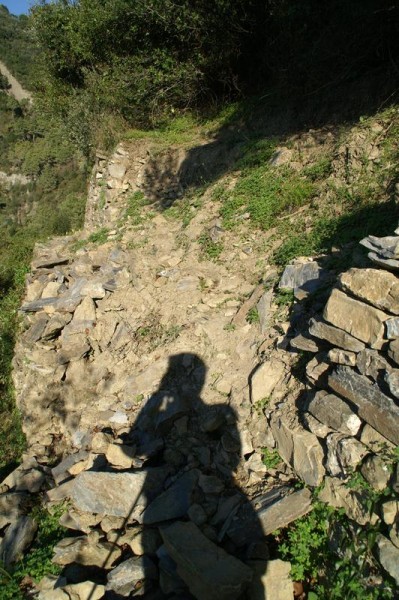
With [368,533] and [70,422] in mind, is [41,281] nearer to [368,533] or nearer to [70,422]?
[70,422]

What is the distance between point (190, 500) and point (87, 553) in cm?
100

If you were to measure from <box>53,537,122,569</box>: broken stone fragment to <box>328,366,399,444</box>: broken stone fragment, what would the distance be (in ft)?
7.79

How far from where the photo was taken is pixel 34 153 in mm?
36438

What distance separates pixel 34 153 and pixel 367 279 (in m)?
39.4

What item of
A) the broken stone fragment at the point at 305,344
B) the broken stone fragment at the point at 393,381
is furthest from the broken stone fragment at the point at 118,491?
the broken stone fragment at the point at 393,381

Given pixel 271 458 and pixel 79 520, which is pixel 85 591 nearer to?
pixel 79 520

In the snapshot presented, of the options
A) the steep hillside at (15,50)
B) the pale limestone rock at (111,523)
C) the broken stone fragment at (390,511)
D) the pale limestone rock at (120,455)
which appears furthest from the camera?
the steep hillside at (15,50)

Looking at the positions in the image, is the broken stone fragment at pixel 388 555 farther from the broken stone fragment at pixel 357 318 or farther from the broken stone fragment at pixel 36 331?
the broken stone fragment at pixel 36 331

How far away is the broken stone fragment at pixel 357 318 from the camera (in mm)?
2912

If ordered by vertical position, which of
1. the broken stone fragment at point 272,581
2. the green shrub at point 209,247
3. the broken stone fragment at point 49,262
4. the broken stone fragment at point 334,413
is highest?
the broken stone fragment at point 49,262

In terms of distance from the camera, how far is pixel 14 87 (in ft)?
155

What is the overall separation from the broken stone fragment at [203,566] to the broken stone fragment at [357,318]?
6.06ft

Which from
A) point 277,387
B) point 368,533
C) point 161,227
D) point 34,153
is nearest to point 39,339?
point 161,227

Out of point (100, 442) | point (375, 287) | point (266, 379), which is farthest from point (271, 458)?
point (100, 442)
